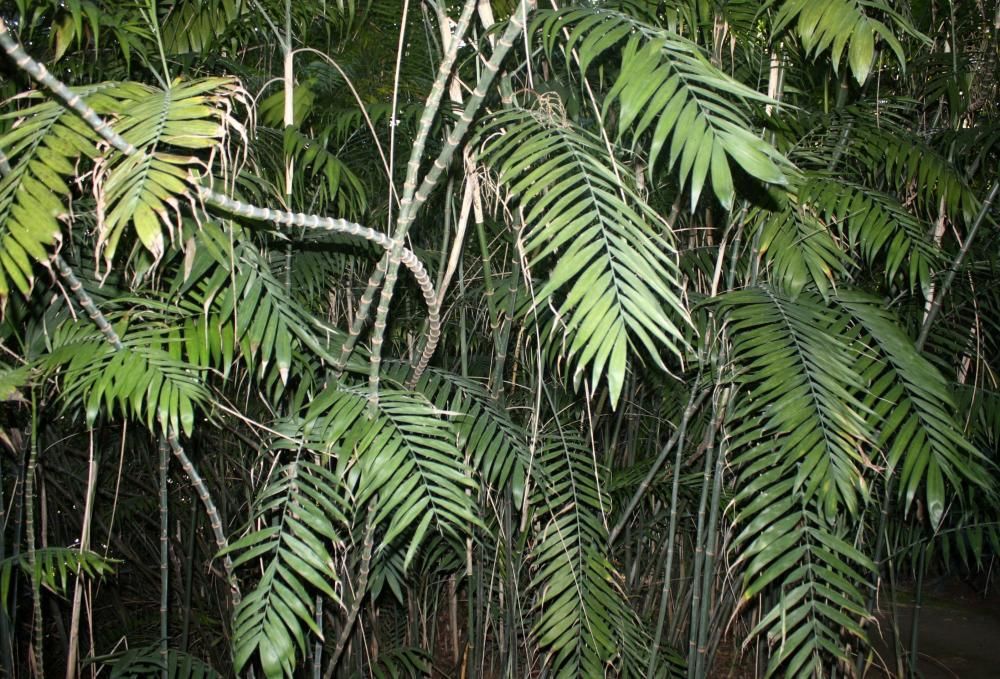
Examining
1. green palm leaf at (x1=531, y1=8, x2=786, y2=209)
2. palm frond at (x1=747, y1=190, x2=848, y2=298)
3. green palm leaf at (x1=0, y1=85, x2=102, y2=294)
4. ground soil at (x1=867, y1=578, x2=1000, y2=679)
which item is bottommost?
ground soil at (x1=867, y1=578, x2=1000, y2=679)

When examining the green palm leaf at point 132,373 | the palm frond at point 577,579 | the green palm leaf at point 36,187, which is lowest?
the palm frond at point 577,579

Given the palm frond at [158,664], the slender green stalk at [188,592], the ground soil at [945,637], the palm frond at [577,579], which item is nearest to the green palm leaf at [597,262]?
the palm frond at [577,579]

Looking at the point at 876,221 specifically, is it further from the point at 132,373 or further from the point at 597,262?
the point at 132,373

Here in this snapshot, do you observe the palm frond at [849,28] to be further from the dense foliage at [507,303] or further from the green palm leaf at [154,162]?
the green palm leaf at [154,162]

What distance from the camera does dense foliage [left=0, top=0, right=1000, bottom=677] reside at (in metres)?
0.82

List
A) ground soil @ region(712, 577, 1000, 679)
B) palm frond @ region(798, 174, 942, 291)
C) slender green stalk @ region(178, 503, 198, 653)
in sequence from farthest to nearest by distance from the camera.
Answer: ground soil @ region(712, 577, 1000, 679) → slender green stalk @ region(178, 503, 198, 653) → palm frond @ region(798, 174, 942, 291)

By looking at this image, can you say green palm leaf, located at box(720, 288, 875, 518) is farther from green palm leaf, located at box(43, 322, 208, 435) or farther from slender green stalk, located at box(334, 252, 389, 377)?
green palm leaf, located at box(43, 322, 208, 435)

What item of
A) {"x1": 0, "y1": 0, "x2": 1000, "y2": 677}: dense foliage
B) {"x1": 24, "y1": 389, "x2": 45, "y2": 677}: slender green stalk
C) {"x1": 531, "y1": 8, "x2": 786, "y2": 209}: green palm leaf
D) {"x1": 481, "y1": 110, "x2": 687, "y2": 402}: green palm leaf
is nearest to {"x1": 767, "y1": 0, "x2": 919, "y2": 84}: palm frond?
{"x1": 0, "y1": 0, "x2": 1000, "y2": 677}: dense foliage

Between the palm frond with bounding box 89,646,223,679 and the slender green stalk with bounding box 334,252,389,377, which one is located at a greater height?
the slender green stalk with bounding box 334,252,389,377

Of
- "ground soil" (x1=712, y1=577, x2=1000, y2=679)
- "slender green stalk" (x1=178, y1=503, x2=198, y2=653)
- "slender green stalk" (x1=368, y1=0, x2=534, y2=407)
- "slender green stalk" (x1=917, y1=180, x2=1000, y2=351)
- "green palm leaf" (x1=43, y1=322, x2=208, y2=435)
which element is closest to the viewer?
"slender green stalk" (x1=368, y1=0, x2=534, y2=407)

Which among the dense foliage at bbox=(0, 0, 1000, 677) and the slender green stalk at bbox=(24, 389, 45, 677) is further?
the slender green stalk at bbox=(24, 389, 45, 677)

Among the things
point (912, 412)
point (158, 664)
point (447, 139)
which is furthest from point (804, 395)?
point (158, 664)

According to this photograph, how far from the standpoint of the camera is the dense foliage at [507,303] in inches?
32.3

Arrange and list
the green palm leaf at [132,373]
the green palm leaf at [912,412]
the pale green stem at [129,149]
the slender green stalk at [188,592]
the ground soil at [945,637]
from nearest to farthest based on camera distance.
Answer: the pale green stem at [129,149] < the green palm leaf at [132,373] < the green palm leaf at [912,412] < the slender green stalk at [188,592] < the ground soil at [945,637]
